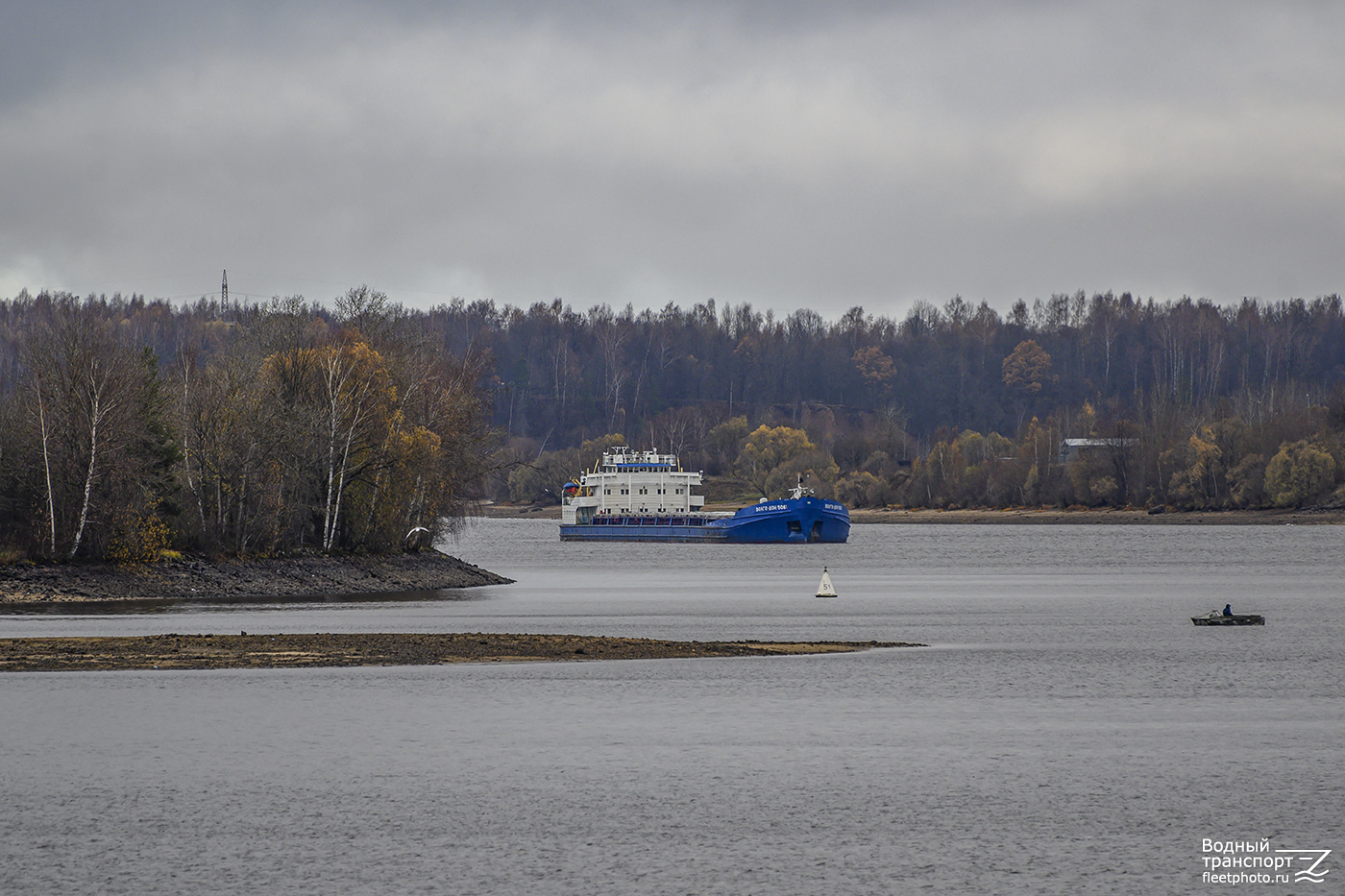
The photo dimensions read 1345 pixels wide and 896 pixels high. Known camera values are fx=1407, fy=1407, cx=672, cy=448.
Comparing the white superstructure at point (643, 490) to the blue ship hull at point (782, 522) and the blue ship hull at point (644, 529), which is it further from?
the blue ship hull at point (782, 522)

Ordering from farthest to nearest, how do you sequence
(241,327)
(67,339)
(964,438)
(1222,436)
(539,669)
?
(964,438) < (1222,436) < (241,327) < (67,339) < (539,669)

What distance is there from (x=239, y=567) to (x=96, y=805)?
40.8m

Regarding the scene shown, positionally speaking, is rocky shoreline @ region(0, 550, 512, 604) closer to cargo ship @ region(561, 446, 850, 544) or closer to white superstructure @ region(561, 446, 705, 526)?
cargo ship @ region(561, 446, 850, 544)

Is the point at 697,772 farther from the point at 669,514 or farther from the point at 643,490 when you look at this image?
the point at 643,490

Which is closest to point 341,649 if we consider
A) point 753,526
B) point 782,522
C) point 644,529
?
point 753,526

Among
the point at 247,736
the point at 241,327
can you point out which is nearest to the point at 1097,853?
the point at 247,736

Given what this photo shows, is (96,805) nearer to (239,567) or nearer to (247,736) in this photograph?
(247,736)

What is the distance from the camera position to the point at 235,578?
171ft

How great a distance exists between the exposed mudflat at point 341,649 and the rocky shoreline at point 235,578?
17506 millimetres

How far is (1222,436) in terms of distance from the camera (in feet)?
481

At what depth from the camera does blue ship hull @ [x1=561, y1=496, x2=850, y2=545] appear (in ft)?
373

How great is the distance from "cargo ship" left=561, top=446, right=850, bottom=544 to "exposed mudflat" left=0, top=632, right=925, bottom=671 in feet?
269

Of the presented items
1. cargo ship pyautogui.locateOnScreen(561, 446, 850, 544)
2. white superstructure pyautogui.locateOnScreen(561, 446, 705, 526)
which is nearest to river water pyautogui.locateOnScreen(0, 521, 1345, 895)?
cargo ship pyautogui.locateOnScreen(561, 446, 850, 544)

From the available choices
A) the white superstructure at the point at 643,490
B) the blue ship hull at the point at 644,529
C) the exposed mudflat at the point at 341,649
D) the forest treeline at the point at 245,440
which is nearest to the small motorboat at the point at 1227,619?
the exposed mudflat at the point at 341,649
